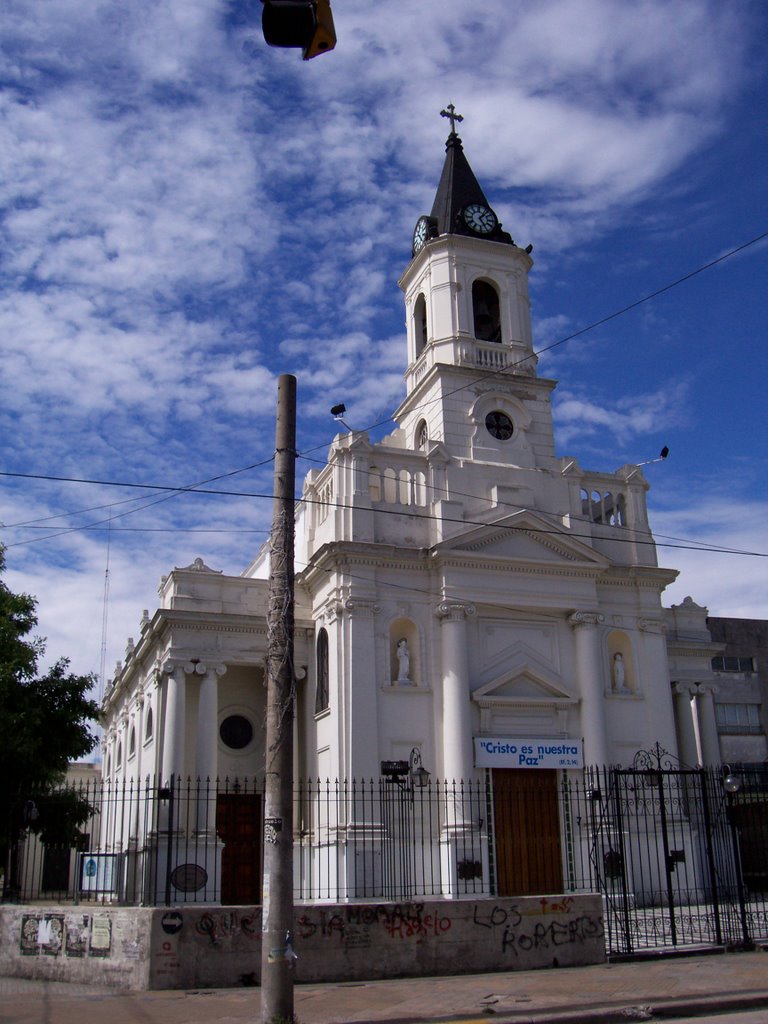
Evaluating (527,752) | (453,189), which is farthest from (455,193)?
(527,752)

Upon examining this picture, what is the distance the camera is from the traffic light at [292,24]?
6641 millimetres

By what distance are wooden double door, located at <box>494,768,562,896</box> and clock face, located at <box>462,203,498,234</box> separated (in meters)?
18.7

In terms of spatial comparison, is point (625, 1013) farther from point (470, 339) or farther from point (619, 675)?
point (470, 339)

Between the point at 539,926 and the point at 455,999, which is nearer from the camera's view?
the point at 455,999

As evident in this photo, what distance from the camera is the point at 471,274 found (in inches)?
1377

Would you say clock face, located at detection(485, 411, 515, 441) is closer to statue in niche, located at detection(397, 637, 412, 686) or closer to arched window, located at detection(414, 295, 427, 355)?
arched window, located at detection(414, 295, 427, 355)

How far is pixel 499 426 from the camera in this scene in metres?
33.1

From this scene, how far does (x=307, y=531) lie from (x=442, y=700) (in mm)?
7722

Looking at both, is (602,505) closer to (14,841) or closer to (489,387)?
(489,387)

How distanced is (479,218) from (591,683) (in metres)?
16.9

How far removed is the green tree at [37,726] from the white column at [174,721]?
304 cm

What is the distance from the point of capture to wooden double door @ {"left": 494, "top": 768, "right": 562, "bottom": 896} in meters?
27.6

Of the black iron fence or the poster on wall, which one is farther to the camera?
the poster on wall

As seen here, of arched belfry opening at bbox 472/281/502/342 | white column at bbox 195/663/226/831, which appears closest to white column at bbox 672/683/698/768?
arched belfry opening at bbox 472/281/502/342
